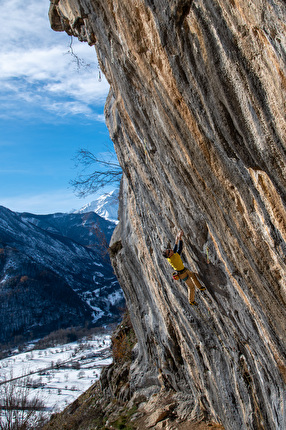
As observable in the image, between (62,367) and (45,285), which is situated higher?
(45,285)

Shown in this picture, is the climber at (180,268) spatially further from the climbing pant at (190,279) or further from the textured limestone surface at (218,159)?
the textured limestone surface at (218,159)

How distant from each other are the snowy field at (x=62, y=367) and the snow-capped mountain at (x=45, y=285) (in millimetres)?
13709

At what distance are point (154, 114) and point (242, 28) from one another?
2.53 metres

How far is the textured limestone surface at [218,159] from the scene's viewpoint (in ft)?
12.7

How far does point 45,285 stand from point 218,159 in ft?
395

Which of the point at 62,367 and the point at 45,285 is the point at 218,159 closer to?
the point at 62,367

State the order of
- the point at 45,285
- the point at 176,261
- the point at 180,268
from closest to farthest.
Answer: the point at 176,261 < the point at 180,268 < the point at 45,285

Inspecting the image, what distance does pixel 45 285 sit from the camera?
379 feet

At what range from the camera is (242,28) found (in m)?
3.74

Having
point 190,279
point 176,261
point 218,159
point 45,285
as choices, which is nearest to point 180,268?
point 176,261

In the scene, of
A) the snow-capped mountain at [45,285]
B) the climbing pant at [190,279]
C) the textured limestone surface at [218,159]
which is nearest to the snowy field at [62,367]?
the snow-capped mountain at [45,285]

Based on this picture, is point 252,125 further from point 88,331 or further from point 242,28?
point 88,331

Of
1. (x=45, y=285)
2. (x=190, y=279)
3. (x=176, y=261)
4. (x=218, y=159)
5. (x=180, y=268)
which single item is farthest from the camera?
(x=45, y=285)

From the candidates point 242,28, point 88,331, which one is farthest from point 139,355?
point 88,331
